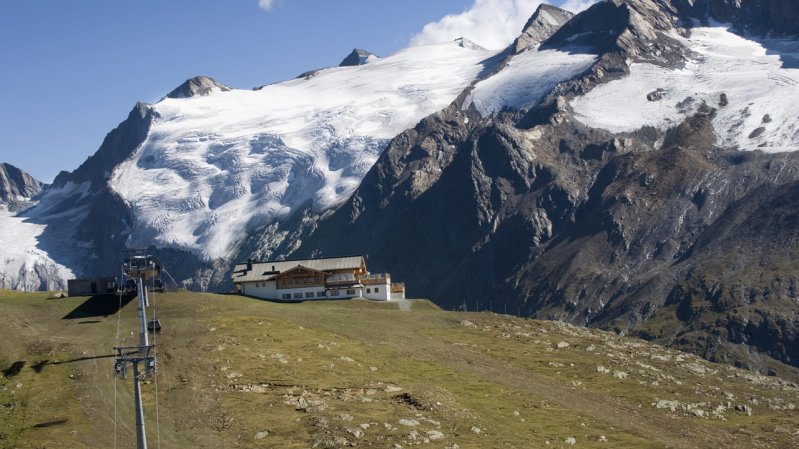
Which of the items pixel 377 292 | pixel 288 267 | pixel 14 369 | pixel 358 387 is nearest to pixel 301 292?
pixel 288 267

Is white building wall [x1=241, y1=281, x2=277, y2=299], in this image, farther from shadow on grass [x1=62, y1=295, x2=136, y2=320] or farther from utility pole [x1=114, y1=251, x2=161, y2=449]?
utility pole [x1=114, y1=251, x2=161, y2=449]

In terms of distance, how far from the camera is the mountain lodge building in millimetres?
152875

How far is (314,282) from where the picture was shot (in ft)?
502

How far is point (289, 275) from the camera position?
154 m

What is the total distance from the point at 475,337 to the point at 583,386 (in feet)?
73.1

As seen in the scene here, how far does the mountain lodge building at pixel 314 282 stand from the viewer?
152875 mm

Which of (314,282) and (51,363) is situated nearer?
(51,363)

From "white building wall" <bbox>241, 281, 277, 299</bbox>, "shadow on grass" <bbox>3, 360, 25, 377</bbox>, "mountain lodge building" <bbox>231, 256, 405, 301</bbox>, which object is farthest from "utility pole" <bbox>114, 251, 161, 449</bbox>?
"white building wall" <bbox>241, 281, 277, 299</bbox>

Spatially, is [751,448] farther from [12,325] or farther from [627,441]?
[12,325]

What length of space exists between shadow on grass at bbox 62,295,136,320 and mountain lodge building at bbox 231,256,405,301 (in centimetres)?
3291

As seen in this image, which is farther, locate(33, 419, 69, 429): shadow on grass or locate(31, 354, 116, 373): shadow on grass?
locate(31, 354, 116, 373): shadow on grass

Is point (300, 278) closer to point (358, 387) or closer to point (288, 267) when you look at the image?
point (288, 267)

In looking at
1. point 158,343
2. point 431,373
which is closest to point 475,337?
point 431,373

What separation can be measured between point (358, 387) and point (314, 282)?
62.5 meters
